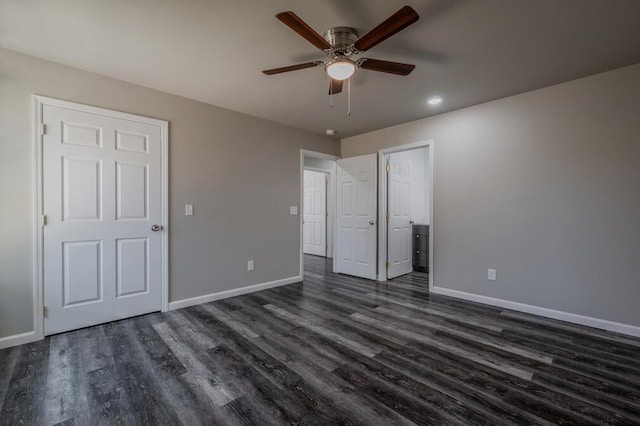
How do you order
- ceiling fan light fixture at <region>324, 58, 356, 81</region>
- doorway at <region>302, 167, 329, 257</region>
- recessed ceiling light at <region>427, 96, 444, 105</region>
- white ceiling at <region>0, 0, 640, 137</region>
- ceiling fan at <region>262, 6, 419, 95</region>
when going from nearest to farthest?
1. ceiling fan at <region>262, 6, 419, 95</region>
2. white ceiling at <region>0, 0, 640, 137</region>
3. ceiling fan light fixture at <region>324, 58, 356, 81</region>
4. recessed ceiling light at <region>427, 96, 444, 105</region>
5. doorway at <region>302, 167, 329, 257</region>

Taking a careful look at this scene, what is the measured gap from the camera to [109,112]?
279 cm

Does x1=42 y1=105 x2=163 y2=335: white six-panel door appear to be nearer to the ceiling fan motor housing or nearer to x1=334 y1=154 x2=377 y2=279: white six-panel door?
the ceiling fan motor housing

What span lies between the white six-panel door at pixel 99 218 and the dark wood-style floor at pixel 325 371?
29 cm

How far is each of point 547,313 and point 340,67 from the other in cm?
334

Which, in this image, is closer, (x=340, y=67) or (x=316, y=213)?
(x=340, y=67)

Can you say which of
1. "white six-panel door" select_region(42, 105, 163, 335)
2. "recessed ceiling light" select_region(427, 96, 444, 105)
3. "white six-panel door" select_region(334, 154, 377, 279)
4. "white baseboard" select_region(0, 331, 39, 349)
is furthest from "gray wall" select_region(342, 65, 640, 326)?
"white baseboard" select_region(0, 331, 39, 349)

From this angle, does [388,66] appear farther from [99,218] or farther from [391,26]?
[99,218]

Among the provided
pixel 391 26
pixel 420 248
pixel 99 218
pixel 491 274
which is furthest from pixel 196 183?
pixel 420 248

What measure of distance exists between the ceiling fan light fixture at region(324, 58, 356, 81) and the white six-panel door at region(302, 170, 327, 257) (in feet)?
14.8

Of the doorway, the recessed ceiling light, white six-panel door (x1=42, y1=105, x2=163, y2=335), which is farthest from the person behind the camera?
the doorway

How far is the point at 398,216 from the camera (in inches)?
190

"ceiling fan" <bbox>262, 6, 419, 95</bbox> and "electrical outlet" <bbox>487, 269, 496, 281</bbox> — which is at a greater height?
"ceiling fan" <bbox>262, 6, 419, 95</bbox>

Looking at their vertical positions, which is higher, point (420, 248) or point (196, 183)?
point (196, 183)

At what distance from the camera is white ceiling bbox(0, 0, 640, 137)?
184 centimetres
